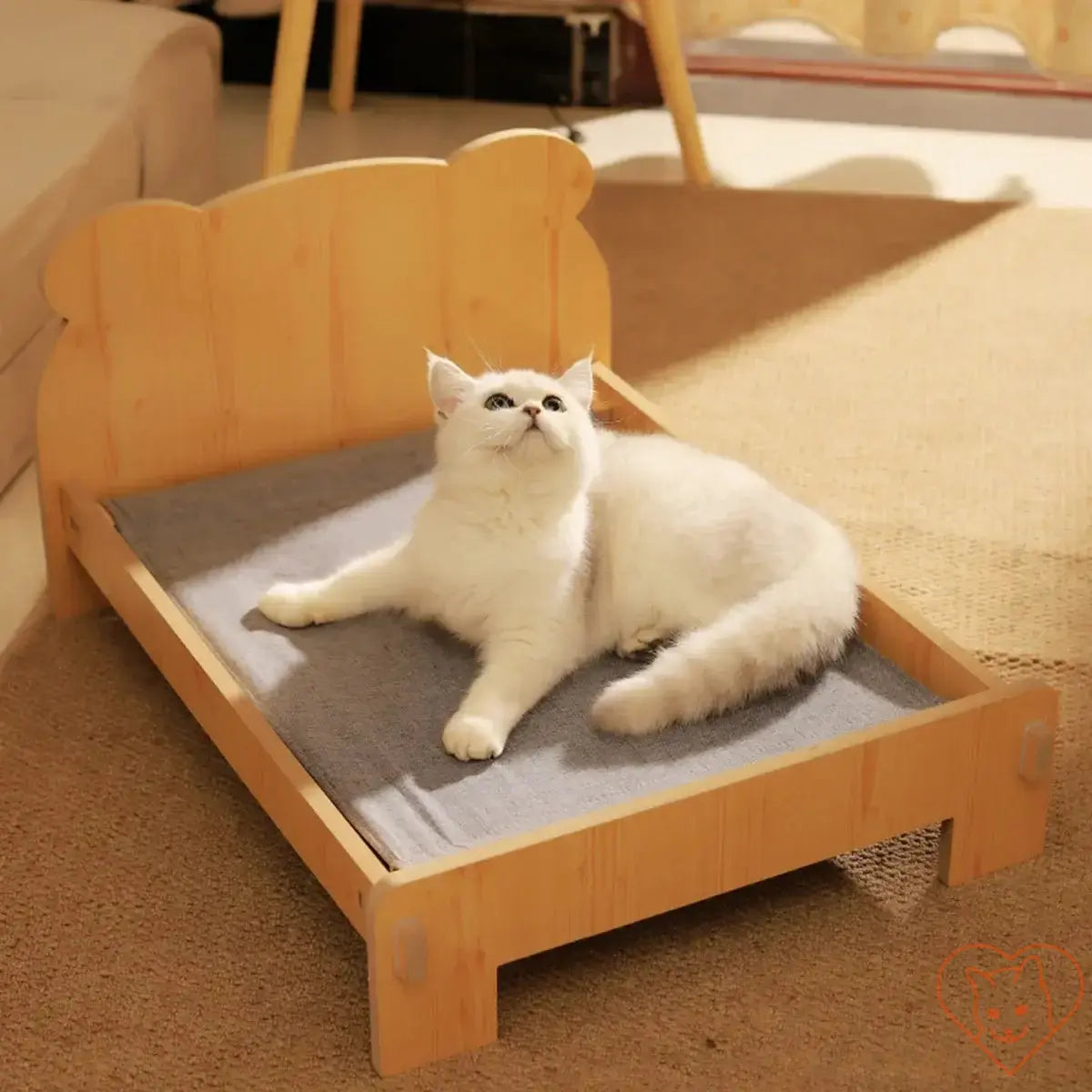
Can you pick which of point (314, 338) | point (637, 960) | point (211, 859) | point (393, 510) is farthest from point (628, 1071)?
point (314, 338)

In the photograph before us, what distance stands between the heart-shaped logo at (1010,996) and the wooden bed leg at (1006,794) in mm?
85

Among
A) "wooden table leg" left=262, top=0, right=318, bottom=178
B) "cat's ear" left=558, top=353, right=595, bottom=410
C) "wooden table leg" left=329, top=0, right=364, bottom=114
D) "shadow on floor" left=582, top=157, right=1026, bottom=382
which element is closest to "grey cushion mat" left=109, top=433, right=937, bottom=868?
"cat's ear" left=558, top=353, right=595, bottom=410

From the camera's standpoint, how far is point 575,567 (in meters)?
1.47

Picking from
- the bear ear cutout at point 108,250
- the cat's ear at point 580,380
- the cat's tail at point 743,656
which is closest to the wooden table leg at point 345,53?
the bear ear cutout at point 108,250

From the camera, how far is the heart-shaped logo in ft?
4.16

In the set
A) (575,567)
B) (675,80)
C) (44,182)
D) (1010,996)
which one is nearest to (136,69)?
(44,182)

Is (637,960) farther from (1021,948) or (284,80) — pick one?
(284,80)

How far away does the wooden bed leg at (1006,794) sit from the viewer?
137 centimetres

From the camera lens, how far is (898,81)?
327 centimetres

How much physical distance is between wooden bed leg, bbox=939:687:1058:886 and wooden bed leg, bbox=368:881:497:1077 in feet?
1.36

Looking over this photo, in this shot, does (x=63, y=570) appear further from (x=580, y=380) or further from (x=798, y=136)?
(x=798, y=136)

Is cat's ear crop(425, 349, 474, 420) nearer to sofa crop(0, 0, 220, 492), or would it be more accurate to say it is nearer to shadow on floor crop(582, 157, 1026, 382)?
sofa crop(0, 0, 220, 492)

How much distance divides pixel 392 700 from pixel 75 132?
1089 mm

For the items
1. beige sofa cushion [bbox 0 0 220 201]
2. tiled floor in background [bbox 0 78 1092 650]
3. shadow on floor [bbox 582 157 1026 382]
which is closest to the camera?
beige sofa cushion [bbox 0 0 220 201]
